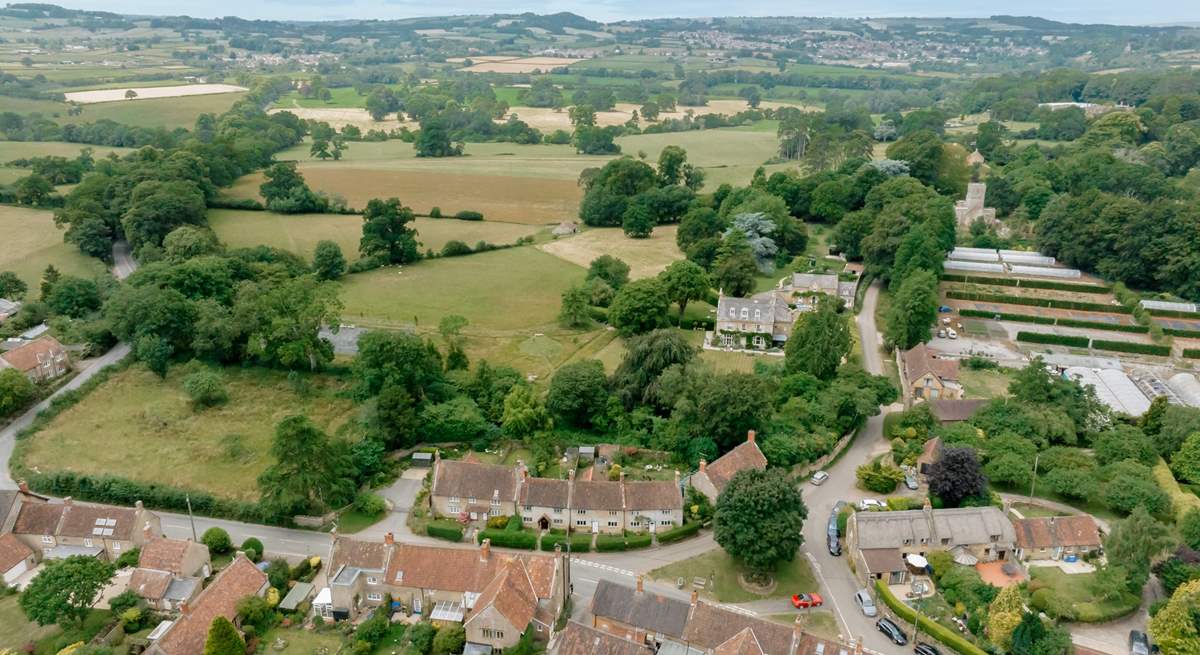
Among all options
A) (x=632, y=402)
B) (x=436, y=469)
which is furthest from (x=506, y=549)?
(x=632, y=402)

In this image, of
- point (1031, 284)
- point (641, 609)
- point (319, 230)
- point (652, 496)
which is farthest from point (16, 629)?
point (1031, 284)

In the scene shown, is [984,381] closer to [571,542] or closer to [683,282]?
[683,282]

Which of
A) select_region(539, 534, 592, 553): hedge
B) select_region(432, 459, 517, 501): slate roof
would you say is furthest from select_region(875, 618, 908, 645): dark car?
select_region(432, 459, 517, 501): slate roof

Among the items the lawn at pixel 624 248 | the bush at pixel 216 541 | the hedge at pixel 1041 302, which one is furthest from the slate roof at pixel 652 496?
the hedge at pixel 1041 302

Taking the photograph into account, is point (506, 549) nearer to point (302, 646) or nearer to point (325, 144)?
point (302, 646)

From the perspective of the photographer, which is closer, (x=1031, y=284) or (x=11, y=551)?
(x=11, y=551)

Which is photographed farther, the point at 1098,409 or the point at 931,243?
the point at 931,243

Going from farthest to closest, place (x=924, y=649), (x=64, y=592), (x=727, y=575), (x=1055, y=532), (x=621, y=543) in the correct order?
(x=621, y=543)
(x=1055, y=532)
(x=727, y=575)
(x=924, y=649)
(x=64, y=592)
